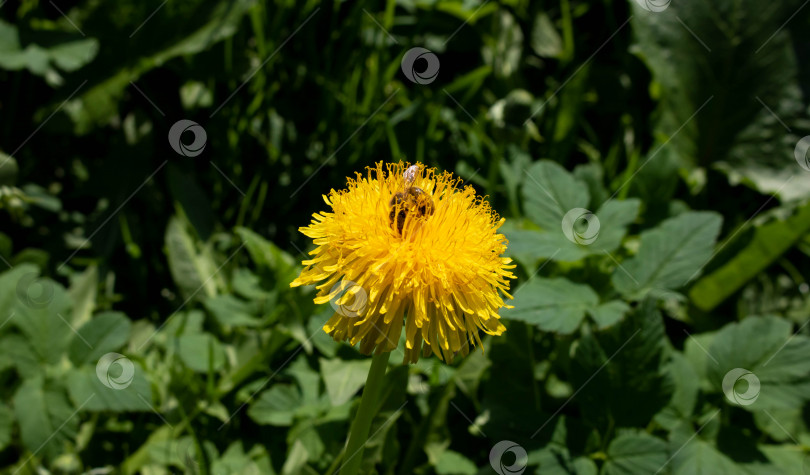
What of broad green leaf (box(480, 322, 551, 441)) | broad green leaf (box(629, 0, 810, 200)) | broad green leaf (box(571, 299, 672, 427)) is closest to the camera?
broad green leaf (box(571, 299, 672, 427))

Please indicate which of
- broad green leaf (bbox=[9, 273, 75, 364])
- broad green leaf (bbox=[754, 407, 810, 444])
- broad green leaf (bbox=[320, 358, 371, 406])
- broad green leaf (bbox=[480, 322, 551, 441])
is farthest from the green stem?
broad green leaf (bbox=[754, 407, 810, 444])

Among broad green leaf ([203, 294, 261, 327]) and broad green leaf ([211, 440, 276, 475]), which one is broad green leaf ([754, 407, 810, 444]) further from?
broad green leaf ([203, 294, 261, 327])

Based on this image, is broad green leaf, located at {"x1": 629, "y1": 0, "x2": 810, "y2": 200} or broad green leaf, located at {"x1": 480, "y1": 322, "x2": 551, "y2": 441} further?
broad green leaf, located at {"x1": 629, "y1": 0, "x2": 810, "y2": 200}

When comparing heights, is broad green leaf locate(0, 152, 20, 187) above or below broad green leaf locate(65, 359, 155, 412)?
above

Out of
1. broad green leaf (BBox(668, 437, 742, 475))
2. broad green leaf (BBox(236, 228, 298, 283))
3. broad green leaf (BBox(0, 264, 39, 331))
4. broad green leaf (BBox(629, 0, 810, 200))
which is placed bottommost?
broad green leaf (BBox(0, 264, 39, 331))

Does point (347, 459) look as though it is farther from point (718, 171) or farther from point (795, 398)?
point (718, 171)

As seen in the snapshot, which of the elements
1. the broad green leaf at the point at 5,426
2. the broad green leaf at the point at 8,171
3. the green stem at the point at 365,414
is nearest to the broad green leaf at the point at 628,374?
the green stem at the point at 365,414
